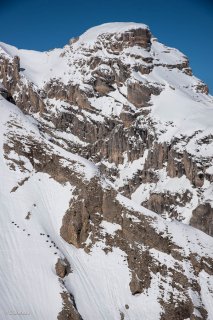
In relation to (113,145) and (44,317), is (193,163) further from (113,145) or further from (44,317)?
(44,317)

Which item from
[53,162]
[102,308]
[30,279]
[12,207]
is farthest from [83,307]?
[53,162]

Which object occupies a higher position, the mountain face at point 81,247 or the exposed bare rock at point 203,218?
the exposed bare rock at point 203,218

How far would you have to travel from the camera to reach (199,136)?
16600 cm
